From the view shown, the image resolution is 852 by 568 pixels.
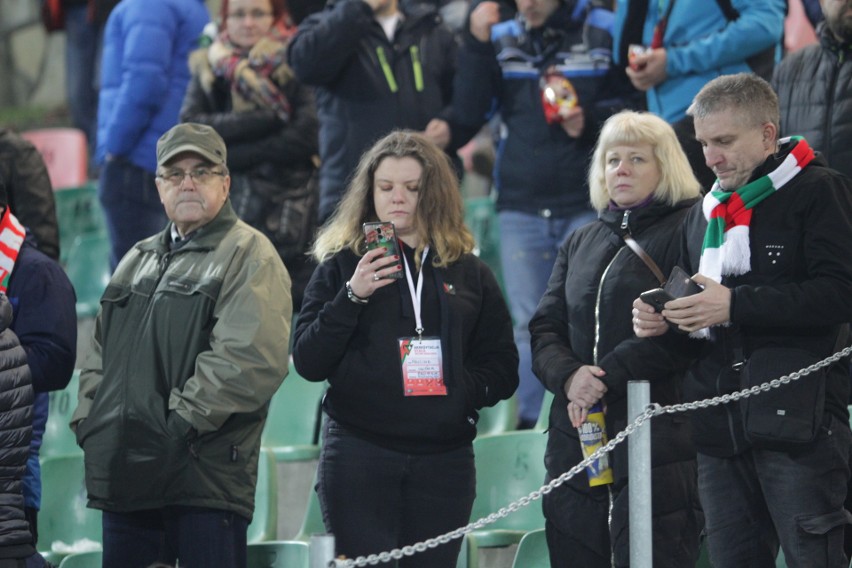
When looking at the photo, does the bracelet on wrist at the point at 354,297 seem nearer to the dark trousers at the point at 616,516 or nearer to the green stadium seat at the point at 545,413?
the dark trousers at the point at 616,516

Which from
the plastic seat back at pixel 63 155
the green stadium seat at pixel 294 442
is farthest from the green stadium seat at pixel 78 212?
the green stadium seat at pixel 294 442

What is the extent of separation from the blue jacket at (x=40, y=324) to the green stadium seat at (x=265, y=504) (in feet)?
3.16

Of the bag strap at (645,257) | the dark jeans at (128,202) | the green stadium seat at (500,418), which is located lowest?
the green stadium seat at (500,418)

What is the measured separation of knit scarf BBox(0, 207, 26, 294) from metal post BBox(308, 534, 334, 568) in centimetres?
195

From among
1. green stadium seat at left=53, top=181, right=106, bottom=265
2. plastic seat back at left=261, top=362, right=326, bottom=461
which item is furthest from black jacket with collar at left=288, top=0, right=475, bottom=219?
green stadium seat at left=53, top=181, right=106, bottom=265

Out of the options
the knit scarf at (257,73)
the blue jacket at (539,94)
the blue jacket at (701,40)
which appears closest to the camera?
the blue jacket at (701,40)

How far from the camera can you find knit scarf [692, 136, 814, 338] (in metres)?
4.14

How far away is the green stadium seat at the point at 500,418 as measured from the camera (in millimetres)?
6223

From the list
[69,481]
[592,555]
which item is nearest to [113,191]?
[69,481]

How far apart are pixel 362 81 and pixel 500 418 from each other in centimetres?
157

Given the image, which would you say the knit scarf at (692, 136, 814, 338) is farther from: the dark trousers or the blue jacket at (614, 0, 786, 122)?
the blue jacket at (614, 0, 786, 122)

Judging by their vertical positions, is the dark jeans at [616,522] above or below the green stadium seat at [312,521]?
above

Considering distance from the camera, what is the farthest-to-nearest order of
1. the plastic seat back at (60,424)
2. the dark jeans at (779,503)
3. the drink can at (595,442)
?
the plastic seat back at (60,424), the drink can at (595,442), the dark jeans at (779,503)

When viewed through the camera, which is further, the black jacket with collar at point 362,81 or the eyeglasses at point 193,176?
the black jacket with collar at point 362,81
